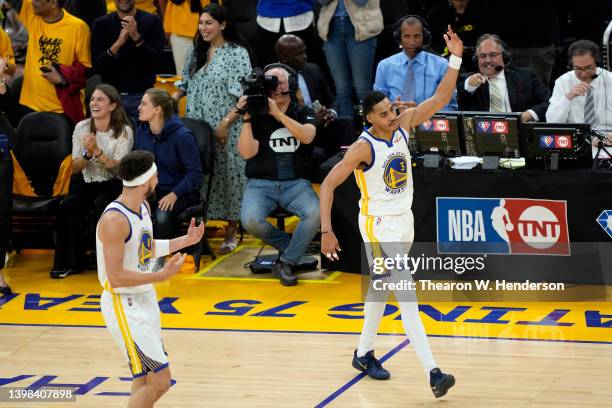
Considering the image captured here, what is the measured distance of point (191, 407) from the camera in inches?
304

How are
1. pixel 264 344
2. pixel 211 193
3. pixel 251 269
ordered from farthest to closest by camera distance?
pixel 211 193
pixel 251 269
pixel 264 344

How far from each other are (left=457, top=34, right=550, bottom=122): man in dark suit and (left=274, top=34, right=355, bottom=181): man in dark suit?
4.27 ft

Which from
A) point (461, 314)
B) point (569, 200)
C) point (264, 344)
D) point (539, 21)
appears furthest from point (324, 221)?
point (539, 21)

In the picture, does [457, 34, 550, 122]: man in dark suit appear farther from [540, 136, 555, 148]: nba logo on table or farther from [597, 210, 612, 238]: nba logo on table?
[597, 210, 612, 238]: nba logo on table

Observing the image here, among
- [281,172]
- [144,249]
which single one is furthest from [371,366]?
[281,172]

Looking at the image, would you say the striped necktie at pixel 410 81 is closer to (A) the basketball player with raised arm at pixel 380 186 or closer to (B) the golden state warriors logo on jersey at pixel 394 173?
(A) the basketball player with raised arm at pixel 380 186

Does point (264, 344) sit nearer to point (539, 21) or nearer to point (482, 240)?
point (482, 240)

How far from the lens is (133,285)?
6.56m

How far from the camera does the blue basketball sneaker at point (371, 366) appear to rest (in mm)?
8219

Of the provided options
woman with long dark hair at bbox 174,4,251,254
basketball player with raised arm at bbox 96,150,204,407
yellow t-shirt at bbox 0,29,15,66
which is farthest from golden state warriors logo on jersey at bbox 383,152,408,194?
yellow t-shirt at bbox 0,29,15,66

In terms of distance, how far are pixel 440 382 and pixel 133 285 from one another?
2300 mm

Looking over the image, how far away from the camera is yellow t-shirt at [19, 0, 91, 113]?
40.2 ft

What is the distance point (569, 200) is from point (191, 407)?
4.16 m

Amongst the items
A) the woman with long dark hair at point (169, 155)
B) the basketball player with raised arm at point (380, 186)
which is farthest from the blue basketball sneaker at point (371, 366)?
the woman with long dark hair at point (169, 155)
